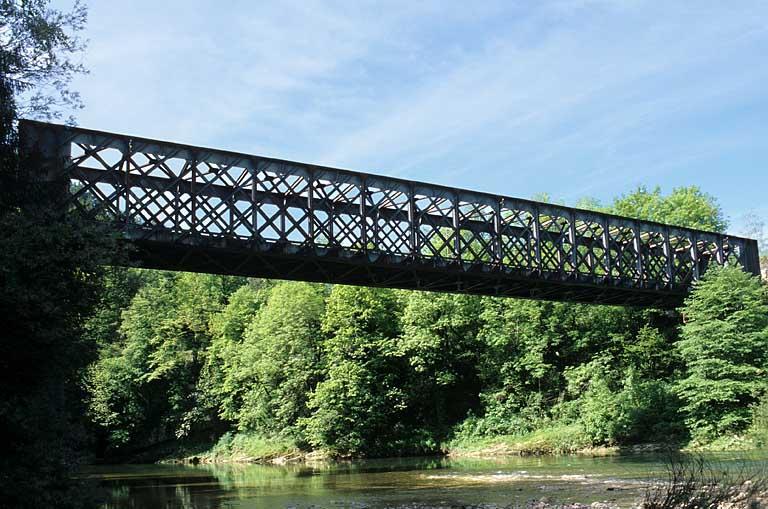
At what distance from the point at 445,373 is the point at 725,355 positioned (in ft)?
63.6

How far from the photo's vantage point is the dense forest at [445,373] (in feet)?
136

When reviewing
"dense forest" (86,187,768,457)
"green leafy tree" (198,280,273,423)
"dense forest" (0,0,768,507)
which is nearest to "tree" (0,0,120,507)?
"dense forest" (0,0,768,507)

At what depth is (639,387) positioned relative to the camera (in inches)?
1748

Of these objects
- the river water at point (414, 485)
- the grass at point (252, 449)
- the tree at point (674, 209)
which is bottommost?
the grass at point (252, 449)

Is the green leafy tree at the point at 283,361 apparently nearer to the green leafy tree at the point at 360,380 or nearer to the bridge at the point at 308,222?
the green leafy tree at the point at 360,380

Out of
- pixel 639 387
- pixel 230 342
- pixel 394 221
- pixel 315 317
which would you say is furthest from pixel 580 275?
pixel 230 342

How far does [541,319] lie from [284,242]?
2731 centimetres

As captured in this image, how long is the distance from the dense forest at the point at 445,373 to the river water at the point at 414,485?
6.66 m

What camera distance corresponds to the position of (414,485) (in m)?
28.8

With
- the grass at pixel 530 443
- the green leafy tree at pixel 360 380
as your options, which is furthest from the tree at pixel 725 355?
the green leafy tree at pixel 360 380

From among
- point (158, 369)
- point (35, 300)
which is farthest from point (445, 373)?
point (35, 300)

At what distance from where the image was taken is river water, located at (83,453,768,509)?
2289 centimetres

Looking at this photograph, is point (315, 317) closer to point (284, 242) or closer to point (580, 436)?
point (580, 436)

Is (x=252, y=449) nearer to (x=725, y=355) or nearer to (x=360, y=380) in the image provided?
(x=360, y=380)
